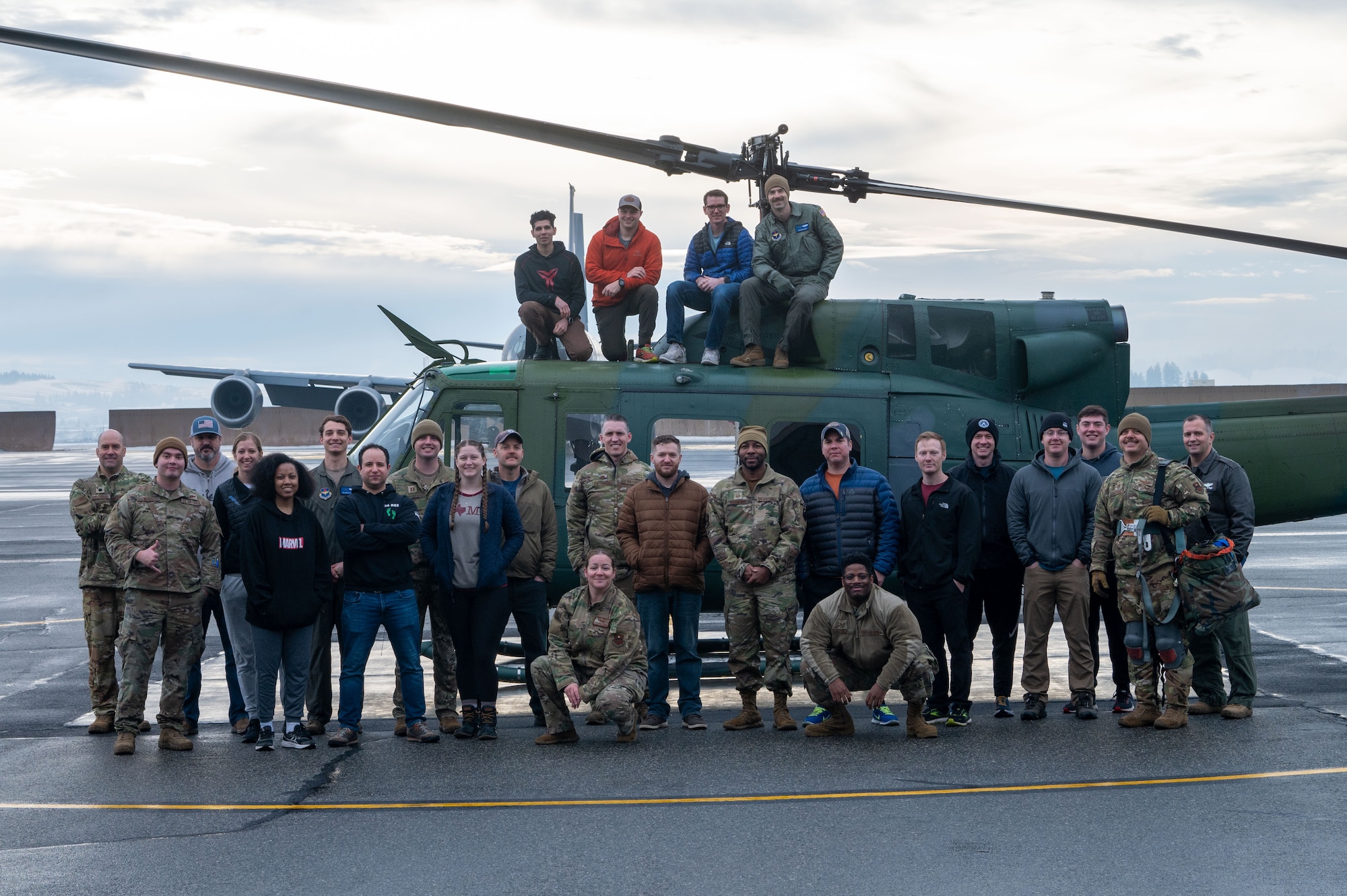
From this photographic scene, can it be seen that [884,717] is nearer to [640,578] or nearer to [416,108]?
[640,578]

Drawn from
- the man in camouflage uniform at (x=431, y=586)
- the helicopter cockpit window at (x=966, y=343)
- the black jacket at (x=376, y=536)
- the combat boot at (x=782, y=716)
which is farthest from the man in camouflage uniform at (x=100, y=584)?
the helicopter cockpit window at (x=966, y=343)

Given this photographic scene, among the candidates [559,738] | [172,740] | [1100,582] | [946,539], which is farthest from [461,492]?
[1100,582]

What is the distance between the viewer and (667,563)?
8.29m

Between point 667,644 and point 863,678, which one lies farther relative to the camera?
point 667,644

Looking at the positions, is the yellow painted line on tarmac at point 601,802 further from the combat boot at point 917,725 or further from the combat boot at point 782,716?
the combat boot at point 782,716

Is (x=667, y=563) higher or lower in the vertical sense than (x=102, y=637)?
higher

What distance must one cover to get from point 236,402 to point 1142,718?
28641 mm

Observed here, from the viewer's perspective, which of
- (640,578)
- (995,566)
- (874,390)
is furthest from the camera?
(874,390)

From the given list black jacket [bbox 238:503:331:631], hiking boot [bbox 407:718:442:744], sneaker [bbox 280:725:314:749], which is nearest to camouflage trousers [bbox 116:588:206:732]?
black jacket [bbox 238:503:331:631]

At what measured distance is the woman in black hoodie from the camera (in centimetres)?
766

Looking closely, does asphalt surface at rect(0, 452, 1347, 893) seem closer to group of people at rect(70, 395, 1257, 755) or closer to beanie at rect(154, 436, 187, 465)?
group of people at rect(70, 395, 1257, 755)

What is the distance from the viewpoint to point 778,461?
33.2 feet

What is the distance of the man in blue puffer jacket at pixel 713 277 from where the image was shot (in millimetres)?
10227

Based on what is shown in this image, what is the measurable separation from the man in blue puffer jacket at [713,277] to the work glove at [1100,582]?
359 centimetres
